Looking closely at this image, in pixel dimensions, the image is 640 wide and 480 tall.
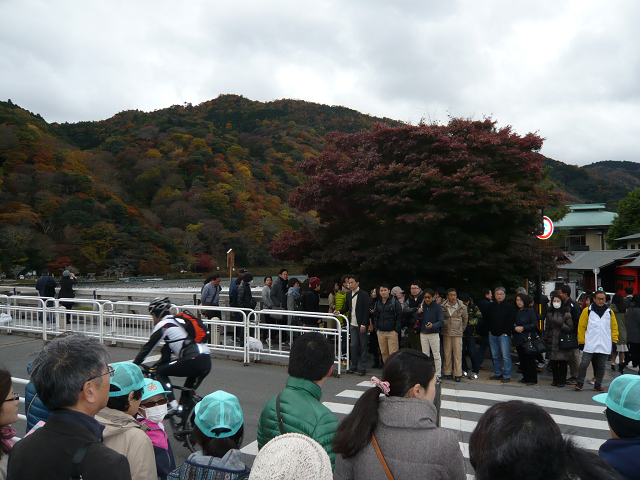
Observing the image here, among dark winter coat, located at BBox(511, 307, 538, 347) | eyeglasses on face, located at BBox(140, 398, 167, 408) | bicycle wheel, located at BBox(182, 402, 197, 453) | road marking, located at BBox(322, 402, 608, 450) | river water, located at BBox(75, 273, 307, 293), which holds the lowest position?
road marking, located at BBox(322, 402, 608, 450)

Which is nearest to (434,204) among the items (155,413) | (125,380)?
(155,413)

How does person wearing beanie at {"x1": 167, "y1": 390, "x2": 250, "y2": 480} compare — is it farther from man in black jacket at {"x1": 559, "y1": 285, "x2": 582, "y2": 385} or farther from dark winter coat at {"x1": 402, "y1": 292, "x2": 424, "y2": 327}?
man in black jacket at {"x1": 559, "y1": 285, "x2": 582, "y2": 385}

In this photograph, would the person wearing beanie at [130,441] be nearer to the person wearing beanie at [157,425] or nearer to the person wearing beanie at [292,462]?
the person wearing beanie at [157,425]

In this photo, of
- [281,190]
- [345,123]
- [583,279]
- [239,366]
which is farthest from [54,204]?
[345,123]

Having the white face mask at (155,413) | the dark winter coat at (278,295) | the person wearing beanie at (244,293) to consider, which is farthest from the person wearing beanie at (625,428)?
the person wearing beanie at (244,293)

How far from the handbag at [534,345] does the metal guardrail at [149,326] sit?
138 inches

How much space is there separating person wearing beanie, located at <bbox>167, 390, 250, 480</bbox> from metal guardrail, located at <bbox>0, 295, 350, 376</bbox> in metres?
6.35

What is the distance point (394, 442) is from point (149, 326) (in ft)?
33.9

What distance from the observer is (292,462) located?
145 centimetres

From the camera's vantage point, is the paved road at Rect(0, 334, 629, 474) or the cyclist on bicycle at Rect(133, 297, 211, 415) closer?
the cyclist on bicycle at Rect(133, 297, 211, 415)

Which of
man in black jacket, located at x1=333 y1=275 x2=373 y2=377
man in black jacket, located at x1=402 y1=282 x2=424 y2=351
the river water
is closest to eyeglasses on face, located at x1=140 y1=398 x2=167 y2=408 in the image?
man in black jacket, located at x1=333 y1=275 x2=373 y2=377

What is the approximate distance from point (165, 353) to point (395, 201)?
7.05 meters

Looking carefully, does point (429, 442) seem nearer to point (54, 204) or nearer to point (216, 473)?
point (216, 473)

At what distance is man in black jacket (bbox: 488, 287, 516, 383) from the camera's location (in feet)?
28.6
